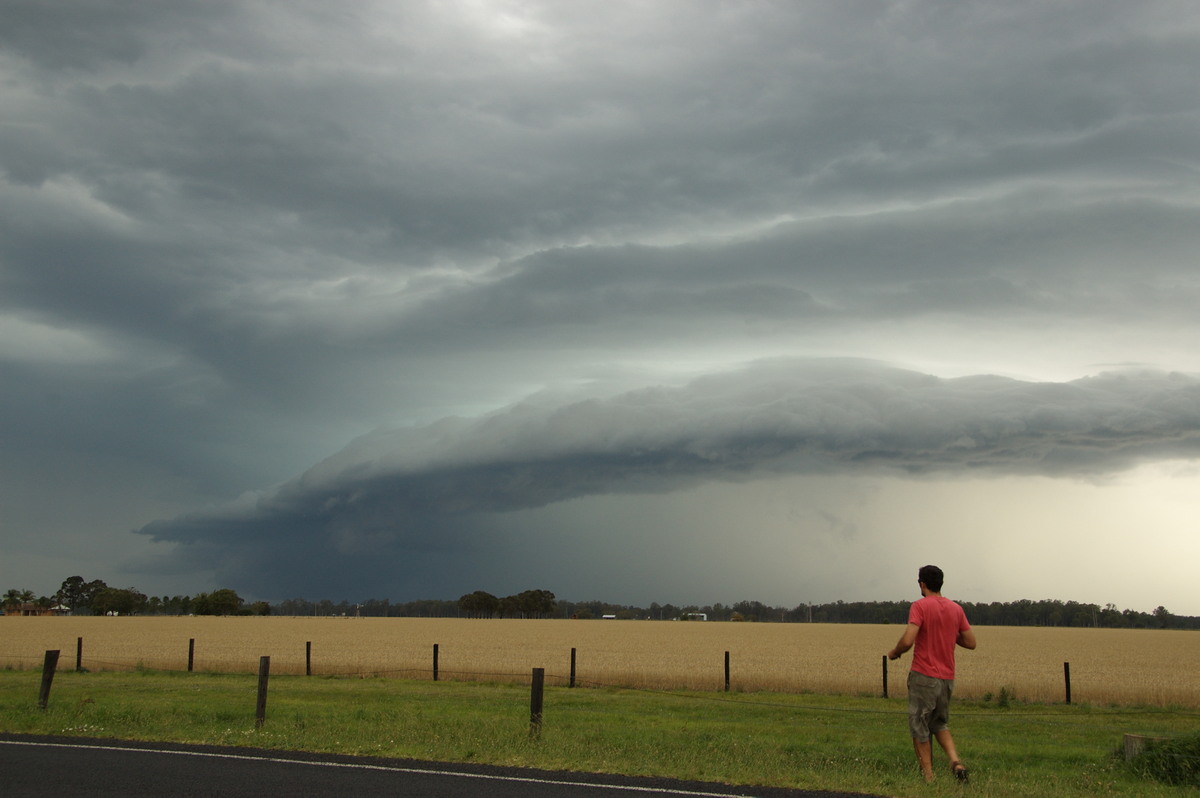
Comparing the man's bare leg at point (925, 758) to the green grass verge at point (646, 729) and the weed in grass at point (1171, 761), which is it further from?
the weed in grass at point (1171, 761)

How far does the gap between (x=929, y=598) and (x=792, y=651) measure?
5394 centimetres

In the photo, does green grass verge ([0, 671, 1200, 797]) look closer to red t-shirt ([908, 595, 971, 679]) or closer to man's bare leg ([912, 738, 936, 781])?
man's bare leg ([912, 738, 936, 781])

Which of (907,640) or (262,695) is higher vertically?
(907,640)

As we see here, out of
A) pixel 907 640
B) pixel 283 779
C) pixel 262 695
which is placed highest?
pixel 907 640

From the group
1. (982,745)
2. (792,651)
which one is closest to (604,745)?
(982,745)

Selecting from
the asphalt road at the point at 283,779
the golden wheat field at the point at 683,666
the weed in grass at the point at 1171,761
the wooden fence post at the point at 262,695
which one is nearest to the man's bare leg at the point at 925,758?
the asphalt road at the point at 283,779

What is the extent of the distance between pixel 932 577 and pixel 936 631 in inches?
24.5

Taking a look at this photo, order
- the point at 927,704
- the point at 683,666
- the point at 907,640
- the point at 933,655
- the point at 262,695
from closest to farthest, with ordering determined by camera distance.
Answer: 1. the point at 907,640
2. the point at 933,655
3. the point at 927,704
4. the point at 262,695
5. the point at 683,666

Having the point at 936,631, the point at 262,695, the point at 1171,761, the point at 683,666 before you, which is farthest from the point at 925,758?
the point at 683,666

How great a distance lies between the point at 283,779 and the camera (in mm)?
11344

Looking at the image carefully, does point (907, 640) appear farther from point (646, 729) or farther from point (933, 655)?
point (646, 729)

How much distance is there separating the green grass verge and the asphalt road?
0.81 m

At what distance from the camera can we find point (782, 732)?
17906mm

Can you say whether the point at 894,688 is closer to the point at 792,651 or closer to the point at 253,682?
the point at 253,682
